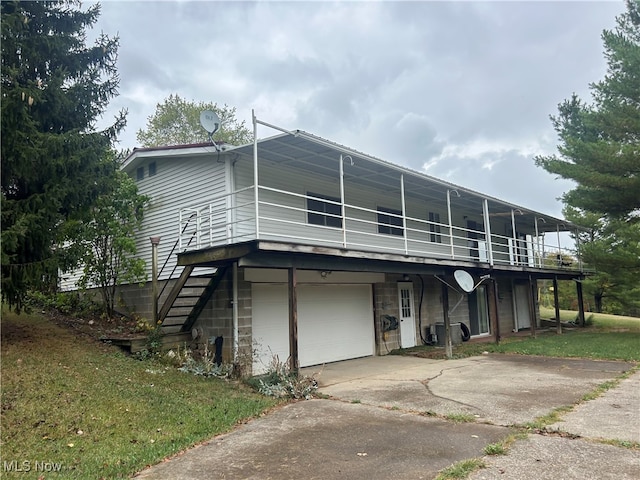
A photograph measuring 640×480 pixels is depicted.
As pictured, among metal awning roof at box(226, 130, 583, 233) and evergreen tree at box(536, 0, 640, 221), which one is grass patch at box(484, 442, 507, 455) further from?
evergreen tree at box(536, 0, 640, 221)

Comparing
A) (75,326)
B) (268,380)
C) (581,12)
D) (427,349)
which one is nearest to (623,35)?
(581,12)

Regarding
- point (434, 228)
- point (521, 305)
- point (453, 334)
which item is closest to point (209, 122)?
point (434, 228)

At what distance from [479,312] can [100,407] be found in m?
16.1

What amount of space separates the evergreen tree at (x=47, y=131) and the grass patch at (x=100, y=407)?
1615 mm

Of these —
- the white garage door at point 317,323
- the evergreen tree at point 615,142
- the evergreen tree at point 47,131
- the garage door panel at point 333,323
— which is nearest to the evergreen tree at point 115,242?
the evergreen tree at point 47,131

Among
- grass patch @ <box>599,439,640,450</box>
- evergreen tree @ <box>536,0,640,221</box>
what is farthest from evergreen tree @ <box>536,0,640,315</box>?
grass patch @ <box>599,439,640,450</box>

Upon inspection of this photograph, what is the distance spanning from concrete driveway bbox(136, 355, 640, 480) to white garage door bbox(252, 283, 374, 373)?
6.48ft

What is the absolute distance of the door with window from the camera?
18.5 metres

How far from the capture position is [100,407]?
6.22 metres

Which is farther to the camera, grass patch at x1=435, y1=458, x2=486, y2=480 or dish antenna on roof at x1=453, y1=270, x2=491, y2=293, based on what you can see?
dish antenna on roof at x1=453, y1=270, x2=491, y2=293

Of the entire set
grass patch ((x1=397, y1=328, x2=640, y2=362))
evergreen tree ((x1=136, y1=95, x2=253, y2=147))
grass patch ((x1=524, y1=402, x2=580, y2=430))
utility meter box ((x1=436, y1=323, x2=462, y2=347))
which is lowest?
grass patch ((x1=524, y1=402, x2=580, y2=430))

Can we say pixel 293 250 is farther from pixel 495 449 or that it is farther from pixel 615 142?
pixel 615 142

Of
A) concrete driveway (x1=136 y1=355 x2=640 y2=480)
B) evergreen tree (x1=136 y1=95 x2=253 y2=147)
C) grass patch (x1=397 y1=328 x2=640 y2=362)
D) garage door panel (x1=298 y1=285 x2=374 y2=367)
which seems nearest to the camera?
concrete driveway (x1=136 y1=355 x2=640 y2=480)

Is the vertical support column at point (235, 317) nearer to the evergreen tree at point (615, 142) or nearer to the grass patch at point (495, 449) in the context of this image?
the grass patch at point (495, 449)
